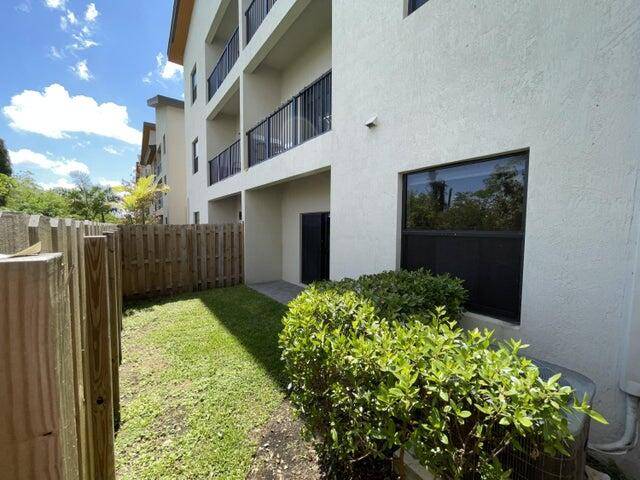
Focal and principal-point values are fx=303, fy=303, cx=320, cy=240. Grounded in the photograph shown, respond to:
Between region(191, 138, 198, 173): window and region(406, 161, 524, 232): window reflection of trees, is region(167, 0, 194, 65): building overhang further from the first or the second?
region(406, 161, 524, 232): window reflection of trees

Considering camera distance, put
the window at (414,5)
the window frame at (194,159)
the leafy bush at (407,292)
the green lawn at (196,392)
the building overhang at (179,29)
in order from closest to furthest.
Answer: the green lawn at (196,392)
the leafy bush at (407,292)
the window at (414,5)
the building overhang at (179,29)
the window frame at (194,159)

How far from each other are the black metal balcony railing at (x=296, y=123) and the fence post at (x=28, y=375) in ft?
21.2

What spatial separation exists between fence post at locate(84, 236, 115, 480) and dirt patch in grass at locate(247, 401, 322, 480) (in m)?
1.15

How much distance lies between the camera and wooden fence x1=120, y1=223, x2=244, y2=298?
28.1ft

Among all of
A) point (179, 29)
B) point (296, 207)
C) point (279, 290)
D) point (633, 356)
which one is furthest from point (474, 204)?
point (179, 29)

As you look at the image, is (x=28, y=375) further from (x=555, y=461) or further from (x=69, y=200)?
(x=69, y=200)

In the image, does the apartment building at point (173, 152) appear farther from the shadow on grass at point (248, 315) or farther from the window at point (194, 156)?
the shadow on grass at point (248, 315)

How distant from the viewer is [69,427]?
97cm

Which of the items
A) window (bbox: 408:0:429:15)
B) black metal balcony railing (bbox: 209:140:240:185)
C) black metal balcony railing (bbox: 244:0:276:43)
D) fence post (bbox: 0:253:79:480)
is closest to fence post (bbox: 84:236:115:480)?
fence post (bbox: 0:253:79:480)

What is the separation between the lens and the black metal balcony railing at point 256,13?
8387 millimetres

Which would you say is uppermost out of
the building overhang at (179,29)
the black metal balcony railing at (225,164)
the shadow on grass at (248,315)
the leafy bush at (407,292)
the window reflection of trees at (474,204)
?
the building overhang at (179,29)

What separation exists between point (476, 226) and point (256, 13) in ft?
31.1

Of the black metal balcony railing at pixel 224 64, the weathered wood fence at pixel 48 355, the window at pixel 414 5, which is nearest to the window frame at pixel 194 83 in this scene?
the black metal balcony railing at pixel 224 64

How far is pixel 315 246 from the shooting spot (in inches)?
349
